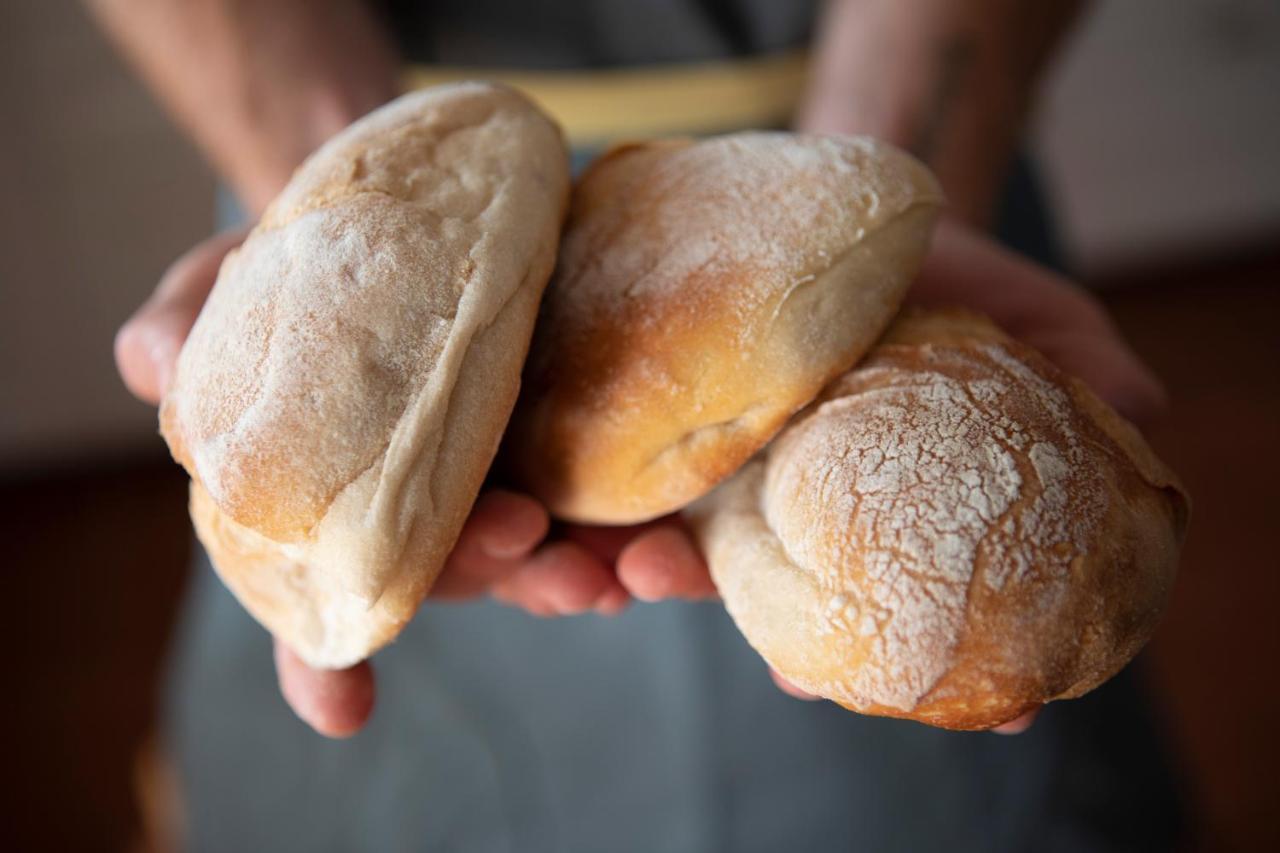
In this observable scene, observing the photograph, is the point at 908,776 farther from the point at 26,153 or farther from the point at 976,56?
the point at 26,153

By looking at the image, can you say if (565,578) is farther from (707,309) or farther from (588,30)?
(588,30)

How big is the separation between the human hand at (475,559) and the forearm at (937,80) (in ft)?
2.28

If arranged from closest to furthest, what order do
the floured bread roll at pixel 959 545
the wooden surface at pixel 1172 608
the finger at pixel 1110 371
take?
the floured bread roll at pixel 959 545
the finger at pixel 1110 371
the wooden surface at pixel 1172 608

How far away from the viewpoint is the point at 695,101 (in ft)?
4.92

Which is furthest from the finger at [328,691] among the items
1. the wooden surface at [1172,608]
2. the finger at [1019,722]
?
the wooden surface at [1172,608]

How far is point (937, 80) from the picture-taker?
1423mm

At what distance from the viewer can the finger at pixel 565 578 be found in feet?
3.17

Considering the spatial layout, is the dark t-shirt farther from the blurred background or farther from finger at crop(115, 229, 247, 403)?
the blurred background

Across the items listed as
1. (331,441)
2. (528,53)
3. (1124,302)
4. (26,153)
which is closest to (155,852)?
(26,153)

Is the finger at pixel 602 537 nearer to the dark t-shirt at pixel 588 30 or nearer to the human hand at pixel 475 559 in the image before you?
the human hand at pixel 475 559

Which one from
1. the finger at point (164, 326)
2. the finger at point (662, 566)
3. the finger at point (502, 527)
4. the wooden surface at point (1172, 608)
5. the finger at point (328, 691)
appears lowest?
the wooden surface at point (1172, 608)

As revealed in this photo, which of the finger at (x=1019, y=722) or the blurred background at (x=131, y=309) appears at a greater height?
the finger at (x=1019, y=722)

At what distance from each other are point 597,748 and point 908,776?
47cm

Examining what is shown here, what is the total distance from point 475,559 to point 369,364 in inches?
11.3
